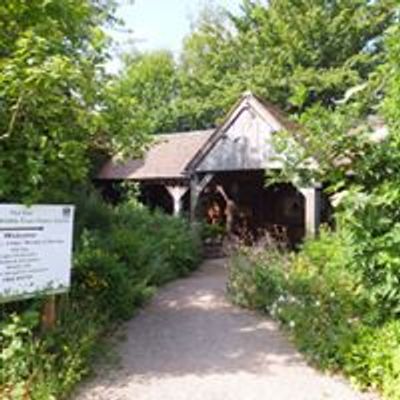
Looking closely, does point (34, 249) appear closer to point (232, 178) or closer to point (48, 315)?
point (48, 315)

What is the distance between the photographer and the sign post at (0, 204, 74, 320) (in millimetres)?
6355

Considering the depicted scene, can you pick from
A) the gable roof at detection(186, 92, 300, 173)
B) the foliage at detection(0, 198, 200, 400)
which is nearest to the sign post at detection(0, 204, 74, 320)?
the foliage at detection(0, 198, 200, 400)

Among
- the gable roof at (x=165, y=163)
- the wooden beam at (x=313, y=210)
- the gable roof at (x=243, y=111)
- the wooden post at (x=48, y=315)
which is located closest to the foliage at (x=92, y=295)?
the wooden post at (x=48, y=315)

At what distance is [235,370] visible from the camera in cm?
713

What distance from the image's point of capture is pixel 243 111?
673 inches

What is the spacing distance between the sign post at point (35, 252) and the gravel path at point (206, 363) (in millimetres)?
1200

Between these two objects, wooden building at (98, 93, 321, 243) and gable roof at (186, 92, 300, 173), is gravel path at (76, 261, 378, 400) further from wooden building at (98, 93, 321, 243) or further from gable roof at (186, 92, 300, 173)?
gable roof at (186, 92, 300, 173)

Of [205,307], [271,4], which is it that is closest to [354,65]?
[271,4]

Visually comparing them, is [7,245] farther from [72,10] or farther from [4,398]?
[72,10]

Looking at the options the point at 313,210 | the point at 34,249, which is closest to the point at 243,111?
the point at 313,210

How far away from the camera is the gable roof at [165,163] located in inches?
784

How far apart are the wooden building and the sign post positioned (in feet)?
28.2

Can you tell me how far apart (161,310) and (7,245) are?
4282 millimetres

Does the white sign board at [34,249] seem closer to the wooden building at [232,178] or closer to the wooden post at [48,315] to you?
the wooden post at [48,315]
